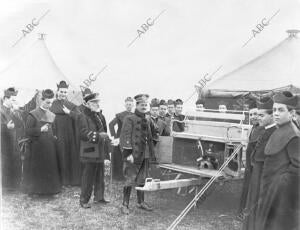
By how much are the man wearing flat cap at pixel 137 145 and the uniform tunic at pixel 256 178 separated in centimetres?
169

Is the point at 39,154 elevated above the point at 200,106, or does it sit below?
below

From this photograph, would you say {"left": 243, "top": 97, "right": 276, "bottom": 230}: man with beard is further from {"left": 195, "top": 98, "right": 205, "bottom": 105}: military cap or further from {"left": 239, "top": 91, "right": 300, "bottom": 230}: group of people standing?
{"left": 195, "top": 98, "right": 205, "bottom": 105}: military cap

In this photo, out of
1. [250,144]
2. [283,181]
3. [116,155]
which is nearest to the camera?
[283,181]

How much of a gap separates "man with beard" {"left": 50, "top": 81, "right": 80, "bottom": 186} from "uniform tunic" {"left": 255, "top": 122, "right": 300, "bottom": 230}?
13.5ft

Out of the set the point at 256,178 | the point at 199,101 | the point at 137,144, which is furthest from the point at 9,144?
the point at 199,101

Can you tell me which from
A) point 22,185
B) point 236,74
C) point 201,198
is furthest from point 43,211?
point 236,74

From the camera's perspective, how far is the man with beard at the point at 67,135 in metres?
6.75

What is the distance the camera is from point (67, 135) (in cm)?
684

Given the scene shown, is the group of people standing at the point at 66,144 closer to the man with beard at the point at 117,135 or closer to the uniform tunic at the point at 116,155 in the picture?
the man with beard at the point at 117,135

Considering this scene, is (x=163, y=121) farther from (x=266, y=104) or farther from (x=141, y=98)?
(x=266, y=104)

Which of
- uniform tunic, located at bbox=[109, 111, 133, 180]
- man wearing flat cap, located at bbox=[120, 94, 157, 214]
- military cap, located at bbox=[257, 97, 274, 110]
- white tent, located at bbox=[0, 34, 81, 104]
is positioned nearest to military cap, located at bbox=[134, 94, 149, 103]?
man wearing flat cap, located at bbox=[120, 94, 157, 214]

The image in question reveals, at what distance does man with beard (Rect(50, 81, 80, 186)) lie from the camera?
675 cm

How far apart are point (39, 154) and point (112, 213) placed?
59.4 inches

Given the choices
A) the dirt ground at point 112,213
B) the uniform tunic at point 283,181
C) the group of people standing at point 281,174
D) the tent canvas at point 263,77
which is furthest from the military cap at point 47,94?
the tent canvas at point 263,77
